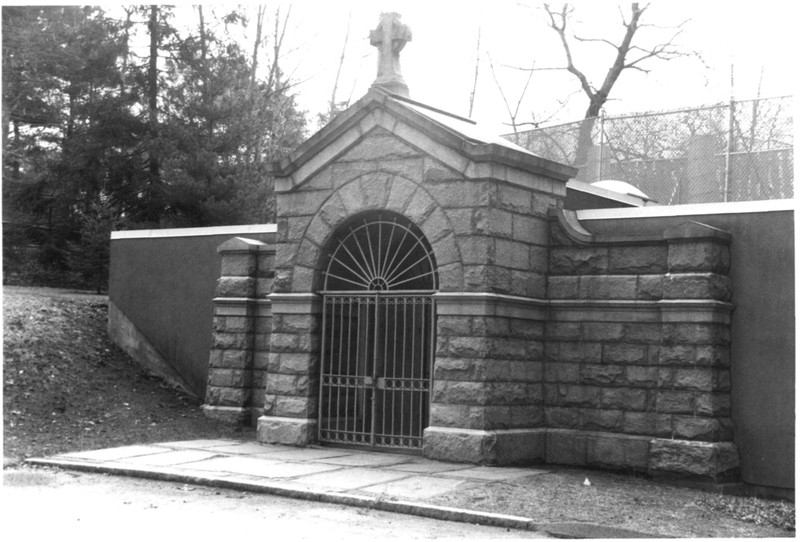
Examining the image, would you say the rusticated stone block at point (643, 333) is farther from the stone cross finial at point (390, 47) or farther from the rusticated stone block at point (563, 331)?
the stone cross finial at point (390, 47)

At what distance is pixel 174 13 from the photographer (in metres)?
24.2

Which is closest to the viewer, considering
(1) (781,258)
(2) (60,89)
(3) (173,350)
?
(1) (781,258)

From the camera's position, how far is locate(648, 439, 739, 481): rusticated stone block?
10398 millimetres

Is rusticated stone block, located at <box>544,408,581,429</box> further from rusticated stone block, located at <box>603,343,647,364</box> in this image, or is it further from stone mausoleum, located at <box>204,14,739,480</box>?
rusticated stone block, located at <box>603,343,647,364</box>

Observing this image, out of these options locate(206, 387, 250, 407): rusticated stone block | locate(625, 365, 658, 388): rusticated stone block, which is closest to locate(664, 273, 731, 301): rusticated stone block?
locate(625, 365, 658, 388): rusticated stone block

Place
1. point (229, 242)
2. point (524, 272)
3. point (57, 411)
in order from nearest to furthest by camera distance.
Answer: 1. point (524, 272)
2. point (57, 411)
3. point (229, 242)

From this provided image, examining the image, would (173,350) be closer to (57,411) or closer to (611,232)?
(57,411)

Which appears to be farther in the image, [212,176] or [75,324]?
[212,176]

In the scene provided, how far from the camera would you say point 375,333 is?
39.5 feet

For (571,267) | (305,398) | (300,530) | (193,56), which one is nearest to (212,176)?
(193,56)

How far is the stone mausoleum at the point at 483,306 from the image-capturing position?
10812 millimetres

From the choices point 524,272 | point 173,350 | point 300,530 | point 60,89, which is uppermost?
point 60,89

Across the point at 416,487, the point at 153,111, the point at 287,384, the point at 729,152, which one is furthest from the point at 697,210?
the point at 153,111

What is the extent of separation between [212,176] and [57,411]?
29.2 ft
